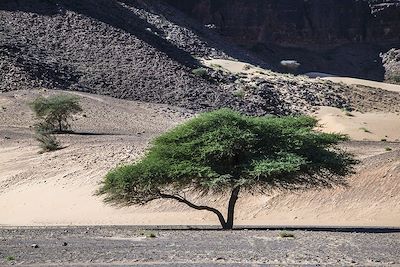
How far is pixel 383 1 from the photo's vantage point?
136375mm

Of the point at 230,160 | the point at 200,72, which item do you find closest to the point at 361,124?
the point at 200,72

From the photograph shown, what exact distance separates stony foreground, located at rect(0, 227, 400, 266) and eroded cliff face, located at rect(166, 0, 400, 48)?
105 m

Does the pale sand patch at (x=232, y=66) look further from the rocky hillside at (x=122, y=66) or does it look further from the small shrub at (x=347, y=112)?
the small shrub at (x=347, y=112)

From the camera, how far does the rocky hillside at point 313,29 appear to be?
409 ft

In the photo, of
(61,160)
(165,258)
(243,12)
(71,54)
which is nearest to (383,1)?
(243,12)

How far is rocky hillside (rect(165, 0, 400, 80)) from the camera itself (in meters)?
125

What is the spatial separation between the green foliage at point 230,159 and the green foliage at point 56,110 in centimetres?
2538

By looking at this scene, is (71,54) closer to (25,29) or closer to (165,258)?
(25,29)

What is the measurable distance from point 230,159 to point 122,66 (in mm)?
52005

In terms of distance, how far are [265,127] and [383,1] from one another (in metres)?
119

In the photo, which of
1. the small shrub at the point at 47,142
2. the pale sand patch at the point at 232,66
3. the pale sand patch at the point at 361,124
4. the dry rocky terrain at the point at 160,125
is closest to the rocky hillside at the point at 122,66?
the dry rocky terrain at the point at 160,125

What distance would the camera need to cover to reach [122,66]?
75.0 m

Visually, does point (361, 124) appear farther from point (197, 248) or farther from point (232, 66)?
point (197, 248)

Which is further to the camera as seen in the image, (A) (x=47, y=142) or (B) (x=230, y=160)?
(A) (x=47, y=142)
